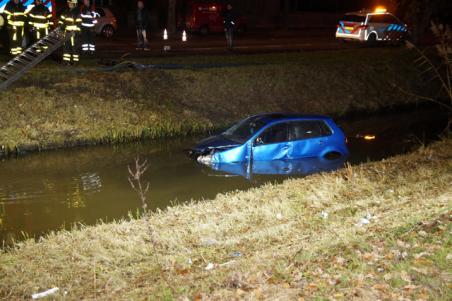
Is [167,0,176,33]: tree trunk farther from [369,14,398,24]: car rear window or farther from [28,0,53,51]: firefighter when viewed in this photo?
[28,0,53,51]: firefighter

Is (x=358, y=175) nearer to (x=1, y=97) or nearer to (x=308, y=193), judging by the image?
(x=308, y=193)

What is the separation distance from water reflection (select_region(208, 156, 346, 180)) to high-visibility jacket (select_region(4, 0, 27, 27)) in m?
9.25

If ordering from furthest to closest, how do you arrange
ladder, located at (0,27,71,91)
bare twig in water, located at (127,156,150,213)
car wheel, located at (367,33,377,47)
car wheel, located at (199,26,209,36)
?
car wheel, located at (199,26,209,36) → car wheel, located at (367,33,377,47) → ladder, located at (0,27,71,91) → bare twig in water, located at (127,156,150,213)

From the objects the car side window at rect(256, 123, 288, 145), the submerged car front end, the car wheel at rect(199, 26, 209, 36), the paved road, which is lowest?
the submerged car front end

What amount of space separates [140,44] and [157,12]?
1660 centimetres

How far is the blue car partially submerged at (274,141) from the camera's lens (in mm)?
14211

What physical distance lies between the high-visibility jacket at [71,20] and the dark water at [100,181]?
4211 millimetres

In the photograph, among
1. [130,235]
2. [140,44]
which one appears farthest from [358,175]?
[140,44]

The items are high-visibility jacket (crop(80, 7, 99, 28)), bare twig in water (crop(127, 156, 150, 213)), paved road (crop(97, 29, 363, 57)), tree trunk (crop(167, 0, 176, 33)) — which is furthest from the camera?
tree trunk (crop(167, 0, 176, 33))

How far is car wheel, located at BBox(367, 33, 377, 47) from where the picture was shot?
1245 inches

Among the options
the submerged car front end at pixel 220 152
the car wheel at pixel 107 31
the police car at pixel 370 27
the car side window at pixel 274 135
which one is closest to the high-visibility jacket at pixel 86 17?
the submerged car front end at pixel 220 152

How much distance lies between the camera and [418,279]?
5926 millimetres

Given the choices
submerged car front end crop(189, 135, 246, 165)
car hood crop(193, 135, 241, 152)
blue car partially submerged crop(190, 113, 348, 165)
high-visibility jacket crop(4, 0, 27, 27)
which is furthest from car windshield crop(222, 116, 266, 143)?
high-visibility jacket crop(4, 0, 27, 27)

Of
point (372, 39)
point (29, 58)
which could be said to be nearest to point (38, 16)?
point (29, 58)
